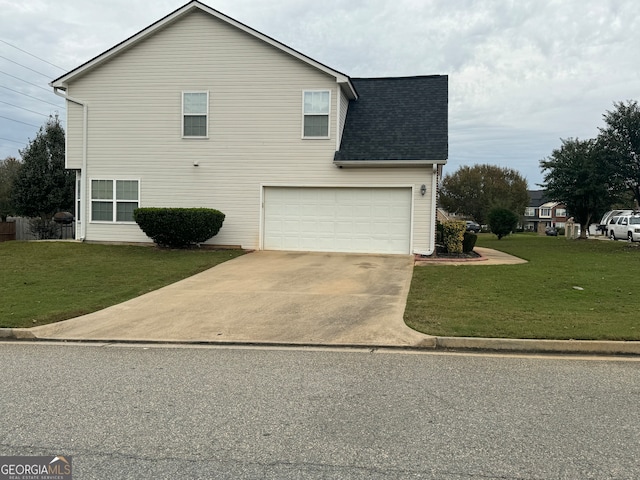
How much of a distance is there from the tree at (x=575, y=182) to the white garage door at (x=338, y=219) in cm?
1626

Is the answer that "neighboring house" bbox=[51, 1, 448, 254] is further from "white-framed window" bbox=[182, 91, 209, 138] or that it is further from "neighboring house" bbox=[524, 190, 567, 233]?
"neighboring house" bbox=[524, 190, 567, 233]

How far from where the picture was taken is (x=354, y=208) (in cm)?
1689

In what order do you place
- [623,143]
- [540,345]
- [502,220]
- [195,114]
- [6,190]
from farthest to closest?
[502,220], [6,190], [623,143], [195,114], [540,345]

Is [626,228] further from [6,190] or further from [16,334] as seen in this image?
[6,190]

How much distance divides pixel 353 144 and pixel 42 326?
38.2ft

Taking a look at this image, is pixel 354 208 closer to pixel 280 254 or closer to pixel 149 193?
pixel 280 254

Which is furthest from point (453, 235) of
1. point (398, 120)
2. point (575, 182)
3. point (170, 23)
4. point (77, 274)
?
point (575, 182)

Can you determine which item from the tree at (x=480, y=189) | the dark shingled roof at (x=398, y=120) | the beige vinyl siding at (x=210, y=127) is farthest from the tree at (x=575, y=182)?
the tree at (x=480, y=189)

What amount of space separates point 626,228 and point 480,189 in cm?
3675

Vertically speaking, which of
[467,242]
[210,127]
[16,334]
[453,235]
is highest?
[210,127]

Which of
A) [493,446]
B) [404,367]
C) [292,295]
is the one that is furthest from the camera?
[292,295]

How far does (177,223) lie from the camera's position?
1631cm

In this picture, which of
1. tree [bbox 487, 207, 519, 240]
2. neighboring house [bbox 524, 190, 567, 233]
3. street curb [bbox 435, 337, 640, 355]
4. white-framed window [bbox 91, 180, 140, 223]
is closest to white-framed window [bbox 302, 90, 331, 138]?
white-framed window [bbox 91, 180, 140, 223]

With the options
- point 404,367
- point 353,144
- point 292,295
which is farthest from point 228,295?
point 353,144
